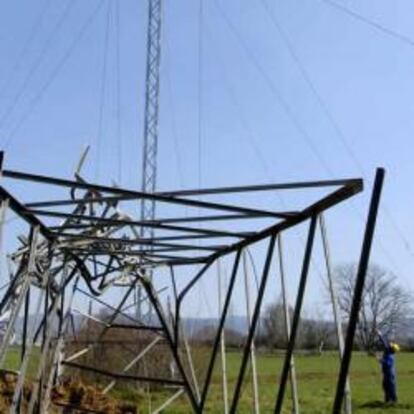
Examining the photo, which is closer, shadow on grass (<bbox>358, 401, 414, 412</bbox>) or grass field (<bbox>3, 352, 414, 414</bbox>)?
shadow on grass (<bbox>358, 401, 414, 412</bbox>)

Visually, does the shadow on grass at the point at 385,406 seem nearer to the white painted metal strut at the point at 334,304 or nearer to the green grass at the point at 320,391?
the green grass at the point at 320,391

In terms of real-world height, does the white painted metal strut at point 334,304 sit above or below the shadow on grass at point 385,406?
above

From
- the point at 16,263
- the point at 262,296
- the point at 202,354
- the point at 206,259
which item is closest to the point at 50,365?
the point at 16,263

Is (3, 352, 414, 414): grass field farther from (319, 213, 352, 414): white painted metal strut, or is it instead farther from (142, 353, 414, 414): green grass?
(319, 213, 352, 414): white painted metal strut

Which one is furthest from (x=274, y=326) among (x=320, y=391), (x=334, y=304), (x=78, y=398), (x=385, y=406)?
(x=334, y=304)

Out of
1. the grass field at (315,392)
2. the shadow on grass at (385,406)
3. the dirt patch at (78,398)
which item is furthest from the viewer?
the grass field at (315,392)

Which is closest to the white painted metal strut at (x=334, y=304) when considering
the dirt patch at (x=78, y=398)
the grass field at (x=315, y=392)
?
the dirt patch at (x=78, y=398)

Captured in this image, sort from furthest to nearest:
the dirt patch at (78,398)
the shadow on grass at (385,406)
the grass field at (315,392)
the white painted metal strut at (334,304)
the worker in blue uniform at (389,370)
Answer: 1. the worker in blue uniform at (389,370)
2. the grass field at (315,392)
3. the shadow on grass at (385,406)
4. the dirt patch at (78,398)
5. the white painted metal strut at (334,304)

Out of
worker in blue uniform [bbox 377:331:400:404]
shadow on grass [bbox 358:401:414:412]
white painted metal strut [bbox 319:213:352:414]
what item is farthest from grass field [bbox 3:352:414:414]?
white painted metal strut [bbox 319:213:352:414]

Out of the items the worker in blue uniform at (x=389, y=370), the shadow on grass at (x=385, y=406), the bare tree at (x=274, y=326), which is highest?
the bare tree at (x=274, y=326)

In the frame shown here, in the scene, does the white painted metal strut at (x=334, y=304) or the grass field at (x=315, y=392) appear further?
the grass field at (x=315, y=392)

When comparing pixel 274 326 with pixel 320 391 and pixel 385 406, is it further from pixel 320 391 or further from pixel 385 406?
pixel 385 406

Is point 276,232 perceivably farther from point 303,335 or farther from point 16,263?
point 303,335

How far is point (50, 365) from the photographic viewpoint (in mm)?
10281
